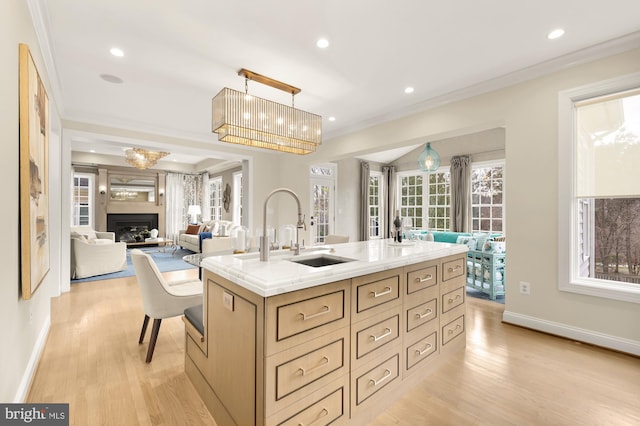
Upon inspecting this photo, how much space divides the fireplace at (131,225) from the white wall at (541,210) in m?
9.33

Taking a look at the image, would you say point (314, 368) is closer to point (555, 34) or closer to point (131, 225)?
point (555, 34)

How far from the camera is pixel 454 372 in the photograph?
216cm

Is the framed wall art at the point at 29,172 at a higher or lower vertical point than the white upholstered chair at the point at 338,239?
higher

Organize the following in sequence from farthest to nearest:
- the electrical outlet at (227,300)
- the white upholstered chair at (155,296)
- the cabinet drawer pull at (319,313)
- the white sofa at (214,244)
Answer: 1. the white sofa at (214,244)
2. the white upholstered chair at (155,296)
3. the electrical outlet at (227,300)
4. the cabinet drawer pull at (319,313)

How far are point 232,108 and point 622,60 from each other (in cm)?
352

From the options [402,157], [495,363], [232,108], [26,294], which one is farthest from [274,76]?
[402,157]

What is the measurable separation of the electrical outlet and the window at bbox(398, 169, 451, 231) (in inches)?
234

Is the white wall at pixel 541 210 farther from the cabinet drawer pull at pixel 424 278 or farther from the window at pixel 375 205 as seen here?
the window at pixel 375 205

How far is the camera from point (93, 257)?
5.13m

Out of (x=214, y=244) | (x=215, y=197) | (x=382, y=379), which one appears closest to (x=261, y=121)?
(x=382, y=379)

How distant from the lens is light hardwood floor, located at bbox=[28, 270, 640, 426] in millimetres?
1691

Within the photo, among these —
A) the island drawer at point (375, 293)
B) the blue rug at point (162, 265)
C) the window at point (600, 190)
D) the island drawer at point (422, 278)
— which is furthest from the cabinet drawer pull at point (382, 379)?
the blue rug at point (162, 265)

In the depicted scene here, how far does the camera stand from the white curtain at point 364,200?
7.77 m

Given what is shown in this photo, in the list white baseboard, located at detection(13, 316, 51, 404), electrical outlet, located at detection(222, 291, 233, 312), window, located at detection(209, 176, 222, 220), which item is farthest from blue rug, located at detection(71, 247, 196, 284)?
electrical outlet, located at detection(222, 291, 233, 312)
